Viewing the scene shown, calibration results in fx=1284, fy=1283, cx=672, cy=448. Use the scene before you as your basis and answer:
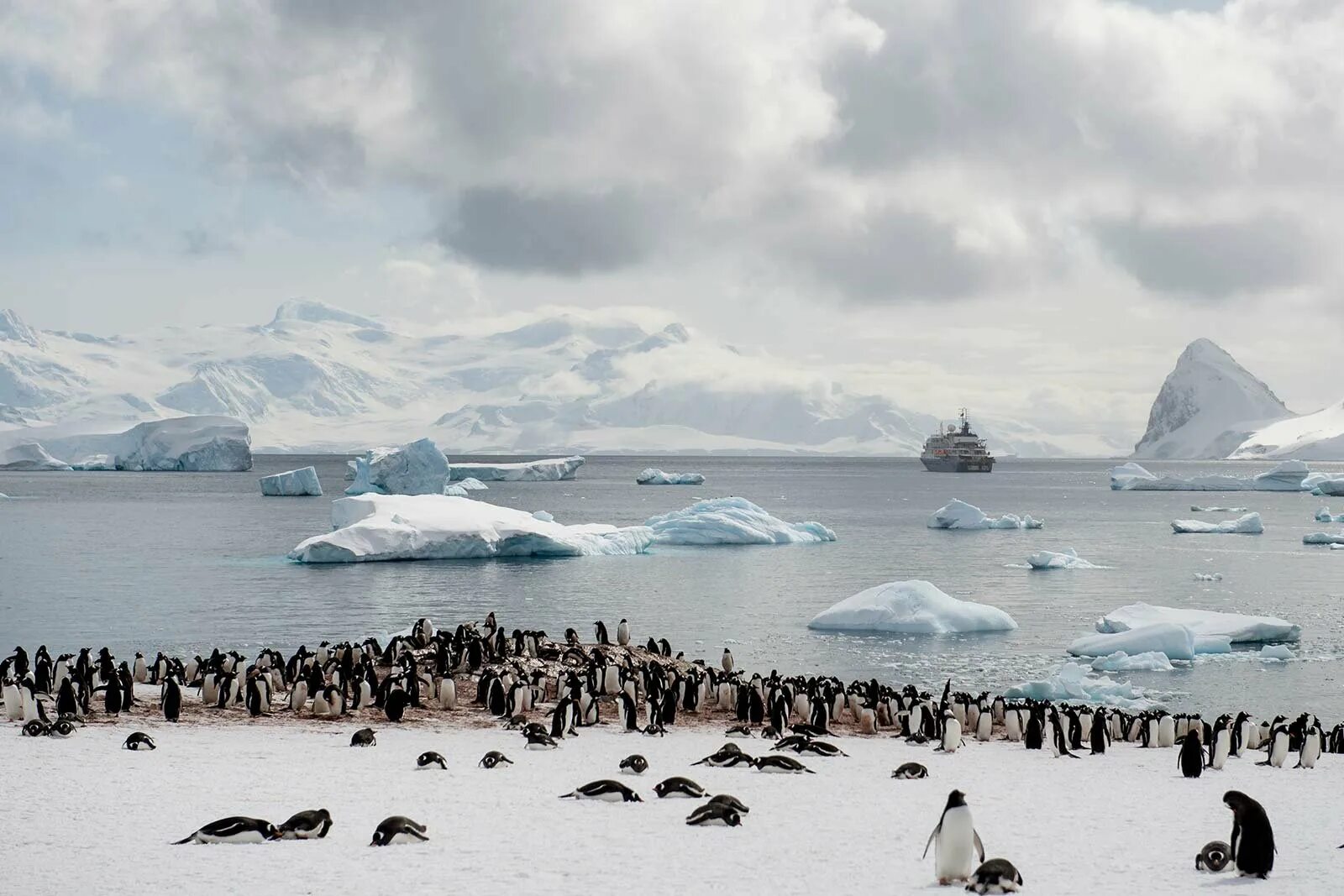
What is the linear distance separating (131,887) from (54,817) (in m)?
2.43

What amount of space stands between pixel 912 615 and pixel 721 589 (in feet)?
31.1

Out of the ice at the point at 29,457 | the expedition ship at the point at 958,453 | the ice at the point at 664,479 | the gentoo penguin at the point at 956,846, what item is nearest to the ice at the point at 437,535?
the gentoo penguin at the point at 956,846

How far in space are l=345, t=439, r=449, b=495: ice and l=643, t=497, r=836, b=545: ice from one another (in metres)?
16.0

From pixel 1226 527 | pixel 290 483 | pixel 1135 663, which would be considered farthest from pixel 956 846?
pixel 290 483

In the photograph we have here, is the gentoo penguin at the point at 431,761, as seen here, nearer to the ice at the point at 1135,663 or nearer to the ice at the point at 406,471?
the ice at the point at 1135,663

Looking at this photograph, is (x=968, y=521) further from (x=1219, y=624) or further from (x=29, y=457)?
A: (x=29, y=457)

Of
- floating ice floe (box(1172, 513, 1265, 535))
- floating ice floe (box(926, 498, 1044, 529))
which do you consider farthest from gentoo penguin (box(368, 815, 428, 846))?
floating ice floe (box(1172, 513, 1265, 535))

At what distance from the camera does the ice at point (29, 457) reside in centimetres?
14675

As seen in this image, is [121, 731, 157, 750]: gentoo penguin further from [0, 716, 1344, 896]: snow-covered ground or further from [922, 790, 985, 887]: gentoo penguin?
[922, 790, 985, 887]: gentoo penguin

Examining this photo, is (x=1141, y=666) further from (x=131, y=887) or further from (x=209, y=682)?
(x=131, y=887)

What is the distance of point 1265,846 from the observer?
879 cm

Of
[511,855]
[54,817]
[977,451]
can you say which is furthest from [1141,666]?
[977,451]

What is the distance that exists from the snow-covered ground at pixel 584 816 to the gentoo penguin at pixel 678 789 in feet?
0.44

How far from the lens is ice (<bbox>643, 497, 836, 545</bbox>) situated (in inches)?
2069
